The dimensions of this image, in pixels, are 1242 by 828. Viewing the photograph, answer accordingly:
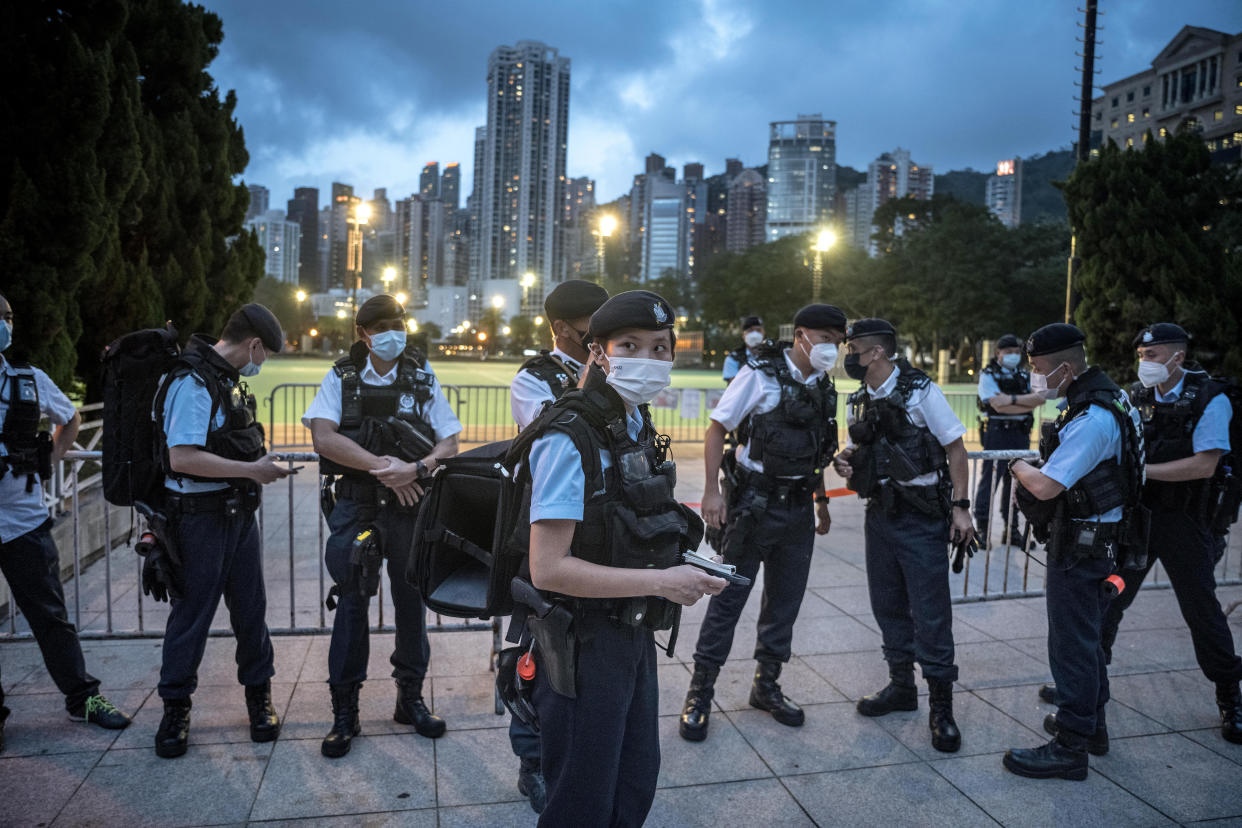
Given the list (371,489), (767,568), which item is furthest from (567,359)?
(767,568)

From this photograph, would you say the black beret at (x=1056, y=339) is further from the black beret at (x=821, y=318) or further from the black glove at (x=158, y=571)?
the black glove at (x=158, y=571)

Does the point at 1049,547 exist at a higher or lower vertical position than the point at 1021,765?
higher

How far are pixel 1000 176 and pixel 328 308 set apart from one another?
15497 cm

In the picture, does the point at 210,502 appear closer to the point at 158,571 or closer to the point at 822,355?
→ the point at 158,571

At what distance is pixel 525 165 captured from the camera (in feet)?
544

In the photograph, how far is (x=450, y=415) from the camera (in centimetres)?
437

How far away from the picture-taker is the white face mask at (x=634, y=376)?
2.37 metres

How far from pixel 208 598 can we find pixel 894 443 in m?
3.54

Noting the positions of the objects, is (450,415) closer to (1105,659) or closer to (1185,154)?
(1105,659)

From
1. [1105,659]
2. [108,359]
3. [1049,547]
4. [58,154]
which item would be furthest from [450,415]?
[58,154]

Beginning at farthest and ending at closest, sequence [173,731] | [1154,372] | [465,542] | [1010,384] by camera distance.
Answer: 1. [1010,384]
2. [1154,372]
3. [173,731]
4. [465,542]

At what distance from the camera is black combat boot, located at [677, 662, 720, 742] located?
4.07m

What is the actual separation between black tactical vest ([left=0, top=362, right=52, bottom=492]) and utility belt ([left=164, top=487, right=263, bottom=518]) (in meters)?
0.74

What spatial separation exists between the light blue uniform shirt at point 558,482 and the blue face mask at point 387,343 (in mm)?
2108
